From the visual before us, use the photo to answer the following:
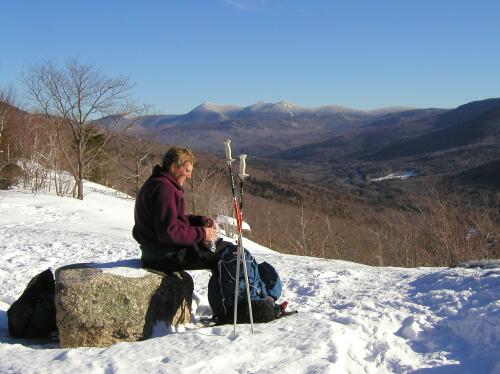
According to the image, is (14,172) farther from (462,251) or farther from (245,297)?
(245,297)

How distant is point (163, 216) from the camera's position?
5.71 m

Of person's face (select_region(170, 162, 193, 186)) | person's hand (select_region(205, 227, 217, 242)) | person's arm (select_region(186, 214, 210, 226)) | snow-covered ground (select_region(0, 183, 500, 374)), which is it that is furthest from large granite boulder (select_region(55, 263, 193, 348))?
person's face (select_region(170, 162, 193, 186))

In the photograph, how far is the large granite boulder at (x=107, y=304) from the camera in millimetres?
5582

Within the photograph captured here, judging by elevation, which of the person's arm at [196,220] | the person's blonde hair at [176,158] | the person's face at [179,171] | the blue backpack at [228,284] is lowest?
the blue backpack at [228,284]

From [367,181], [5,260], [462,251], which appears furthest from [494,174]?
[5,260]

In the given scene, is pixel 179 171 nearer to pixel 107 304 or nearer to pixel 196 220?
pixel 196 220

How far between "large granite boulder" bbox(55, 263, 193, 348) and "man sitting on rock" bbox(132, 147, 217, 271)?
0.85 feet

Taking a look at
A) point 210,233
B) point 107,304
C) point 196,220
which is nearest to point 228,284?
point 210,233

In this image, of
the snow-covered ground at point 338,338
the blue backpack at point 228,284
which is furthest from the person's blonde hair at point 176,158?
the snow-covered ground at point 338,338

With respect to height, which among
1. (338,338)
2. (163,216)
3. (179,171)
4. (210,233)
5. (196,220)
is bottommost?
(338,338)

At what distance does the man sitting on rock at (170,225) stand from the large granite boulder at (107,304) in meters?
0.26

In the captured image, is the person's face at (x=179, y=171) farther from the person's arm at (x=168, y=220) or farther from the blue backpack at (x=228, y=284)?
the blue backpack at (x=228, y=284)

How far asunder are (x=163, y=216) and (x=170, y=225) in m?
0.11

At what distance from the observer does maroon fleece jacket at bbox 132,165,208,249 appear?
571cm
